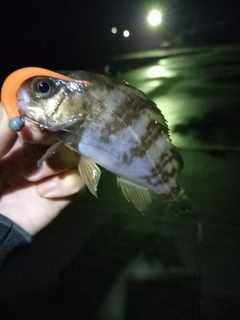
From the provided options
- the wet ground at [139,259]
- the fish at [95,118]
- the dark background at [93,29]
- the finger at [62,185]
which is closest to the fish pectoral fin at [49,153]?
the fish at [95,118]

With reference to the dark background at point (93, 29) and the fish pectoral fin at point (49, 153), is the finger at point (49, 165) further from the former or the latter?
the dark background at point (93, 29)

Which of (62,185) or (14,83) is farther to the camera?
(62,185)

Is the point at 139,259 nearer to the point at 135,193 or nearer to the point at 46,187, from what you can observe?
the point at 46,187

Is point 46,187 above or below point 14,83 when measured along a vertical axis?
below

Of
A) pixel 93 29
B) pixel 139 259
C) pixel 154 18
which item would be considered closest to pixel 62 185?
pixel 139 259

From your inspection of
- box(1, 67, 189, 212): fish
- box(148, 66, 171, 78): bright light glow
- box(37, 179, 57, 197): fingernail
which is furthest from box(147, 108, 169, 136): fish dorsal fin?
box(148, 66, 171, 78): bright light glow

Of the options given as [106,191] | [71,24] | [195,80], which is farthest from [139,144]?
[71,24]

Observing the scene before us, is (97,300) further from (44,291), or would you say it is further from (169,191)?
(169,191)
